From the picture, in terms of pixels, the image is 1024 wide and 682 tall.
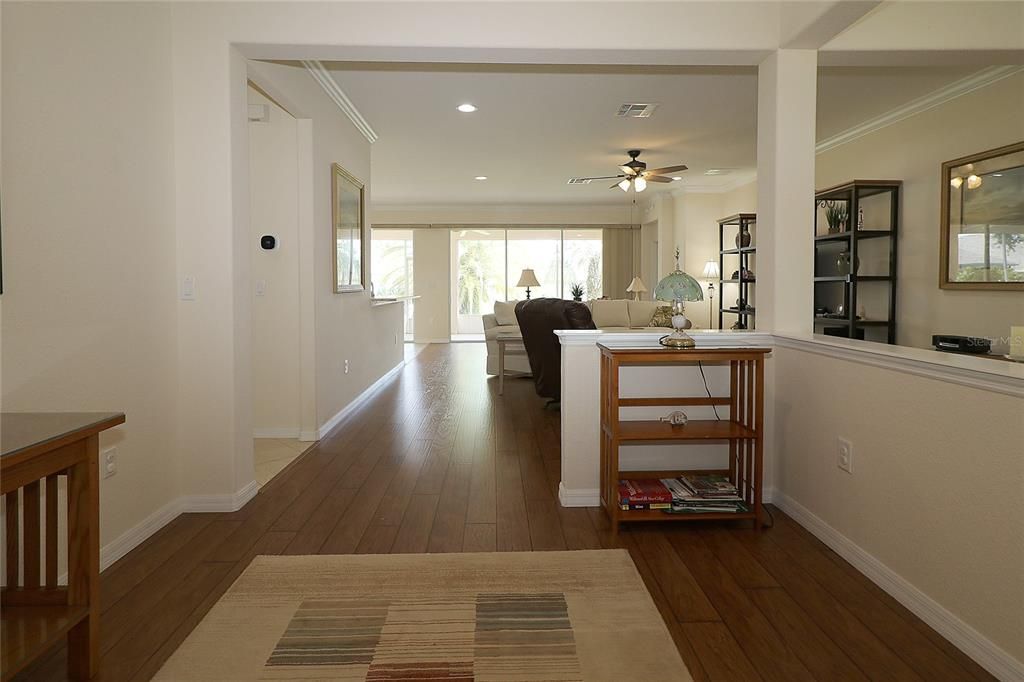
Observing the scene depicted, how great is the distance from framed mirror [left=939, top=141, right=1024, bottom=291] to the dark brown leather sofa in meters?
2.73

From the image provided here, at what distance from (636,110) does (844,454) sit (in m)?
3.96

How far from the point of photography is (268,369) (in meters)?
4.67

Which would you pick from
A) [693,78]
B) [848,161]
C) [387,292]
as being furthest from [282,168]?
[387,292]

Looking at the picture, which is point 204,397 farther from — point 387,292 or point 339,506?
point 387,292

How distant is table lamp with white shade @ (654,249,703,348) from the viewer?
298cm

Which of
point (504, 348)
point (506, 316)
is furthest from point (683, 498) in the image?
point (506, 316)

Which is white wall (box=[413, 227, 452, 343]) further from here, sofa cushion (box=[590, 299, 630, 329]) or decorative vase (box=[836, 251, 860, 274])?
decorative vase (box=[836, 251, 860, 274])

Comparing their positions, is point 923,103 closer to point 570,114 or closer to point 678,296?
point 570,114

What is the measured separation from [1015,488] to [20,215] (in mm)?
2959

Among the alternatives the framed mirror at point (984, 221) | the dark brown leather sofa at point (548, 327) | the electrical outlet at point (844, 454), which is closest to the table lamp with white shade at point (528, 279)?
the dark brown leather sofa at point (548, 327)

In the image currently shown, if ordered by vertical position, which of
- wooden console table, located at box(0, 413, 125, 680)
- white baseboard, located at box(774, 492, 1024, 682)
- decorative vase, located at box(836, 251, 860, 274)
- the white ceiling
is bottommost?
white baseboard, located at box(774, 492, 1024, 682)

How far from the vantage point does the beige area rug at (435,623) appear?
1.82 meters

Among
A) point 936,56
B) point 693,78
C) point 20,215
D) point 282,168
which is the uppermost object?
point 693,78

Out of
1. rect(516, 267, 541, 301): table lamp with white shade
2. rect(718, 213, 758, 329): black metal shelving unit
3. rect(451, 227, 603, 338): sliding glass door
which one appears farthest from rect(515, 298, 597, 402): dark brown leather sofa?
rect(451, 227, 603, 338): sliding glass door
